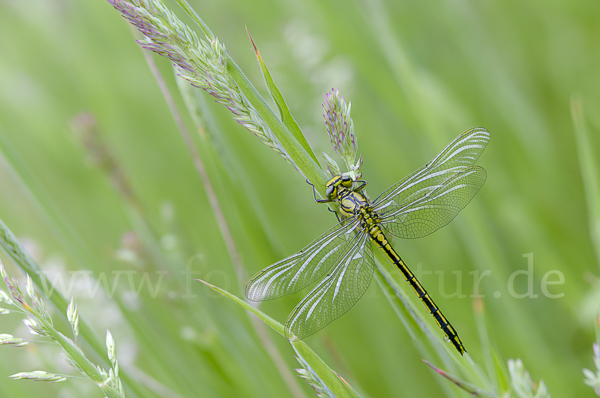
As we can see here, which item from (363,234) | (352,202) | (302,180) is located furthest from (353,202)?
(302,180)

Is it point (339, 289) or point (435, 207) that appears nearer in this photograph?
point (339, 289)

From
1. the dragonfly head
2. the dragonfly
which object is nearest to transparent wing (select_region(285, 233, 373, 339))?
the dragonfly

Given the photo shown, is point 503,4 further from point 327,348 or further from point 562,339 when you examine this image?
point 327,348

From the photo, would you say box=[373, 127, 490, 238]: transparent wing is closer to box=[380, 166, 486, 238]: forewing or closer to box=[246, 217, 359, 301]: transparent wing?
box=[380, 166, 486, 238]: forewing

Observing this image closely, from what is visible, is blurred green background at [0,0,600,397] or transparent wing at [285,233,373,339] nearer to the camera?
transparent wing at [285,233,373,339]

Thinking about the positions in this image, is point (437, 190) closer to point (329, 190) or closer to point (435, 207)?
point (435, 207)

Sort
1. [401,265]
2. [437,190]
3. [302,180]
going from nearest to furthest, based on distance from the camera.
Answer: [401,265] < [437,190] < [302,180]
